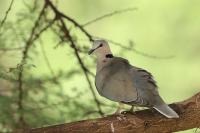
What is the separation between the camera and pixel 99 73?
82.2 inches

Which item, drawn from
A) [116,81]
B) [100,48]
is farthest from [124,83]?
[100,48]

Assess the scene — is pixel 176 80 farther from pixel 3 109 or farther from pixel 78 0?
pixel 3 109

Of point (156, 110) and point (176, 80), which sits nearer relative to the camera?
point (156, 110)

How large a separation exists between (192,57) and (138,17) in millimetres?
601

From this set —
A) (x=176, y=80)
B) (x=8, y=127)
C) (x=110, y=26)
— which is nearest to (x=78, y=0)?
(x=110, y=26)

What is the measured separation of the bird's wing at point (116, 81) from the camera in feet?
6.66

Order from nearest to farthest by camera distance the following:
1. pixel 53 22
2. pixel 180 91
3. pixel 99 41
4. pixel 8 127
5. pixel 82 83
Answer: pixel 99 41 → pixel 53 22 → pixel 8 127 → pixel 82 83 → pixel 180 91

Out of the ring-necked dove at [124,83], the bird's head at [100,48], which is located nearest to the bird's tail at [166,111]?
the ring-necked dove at [124,83]

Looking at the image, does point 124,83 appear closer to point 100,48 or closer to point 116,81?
point 116,81

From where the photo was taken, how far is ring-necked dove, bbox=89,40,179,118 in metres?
2.01

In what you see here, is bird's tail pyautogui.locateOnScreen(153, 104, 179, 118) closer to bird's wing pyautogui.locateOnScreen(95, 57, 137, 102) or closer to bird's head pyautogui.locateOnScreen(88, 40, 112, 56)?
bird's wing pyautogui.locateOnScreen(95, 57, 137, 102)

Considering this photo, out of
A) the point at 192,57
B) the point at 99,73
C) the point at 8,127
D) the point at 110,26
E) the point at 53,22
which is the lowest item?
the point at 99,73

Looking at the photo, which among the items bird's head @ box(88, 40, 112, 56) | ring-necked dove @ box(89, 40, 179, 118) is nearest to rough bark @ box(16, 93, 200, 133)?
ring-necked dove @ box(89, 40, 179, 118)

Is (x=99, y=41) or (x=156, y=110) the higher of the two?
(x=99, y=41)
